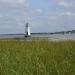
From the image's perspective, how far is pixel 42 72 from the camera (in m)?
6.27

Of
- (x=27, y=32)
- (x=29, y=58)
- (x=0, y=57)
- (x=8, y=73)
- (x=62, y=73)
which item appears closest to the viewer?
(x=8, y=73)

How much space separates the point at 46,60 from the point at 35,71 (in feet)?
4.40

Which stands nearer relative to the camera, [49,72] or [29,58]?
[49,72]

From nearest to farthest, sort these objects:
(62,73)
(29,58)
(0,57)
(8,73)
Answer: (8,73) < (62,73) < (0,57) < (29,58)

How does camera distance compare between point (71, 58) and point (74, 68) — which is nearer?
point (74, 68)

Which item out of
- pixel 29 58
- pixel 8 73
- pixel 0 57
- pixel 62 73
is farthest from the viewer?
pixel 29 58

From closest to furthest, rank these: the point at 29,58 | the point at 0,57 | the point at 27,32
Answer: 1. the point at 0,57
2. the point at 29,58
3. the point at 27,32

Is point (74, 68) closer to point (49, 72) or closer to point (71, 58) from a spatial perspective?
point (49, 72)

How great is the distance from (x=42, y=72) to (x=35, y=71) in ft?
0.72

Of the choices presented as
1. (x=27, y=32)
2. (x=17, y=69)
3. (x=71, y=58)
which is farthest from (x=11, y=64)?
(x=27, y=32)

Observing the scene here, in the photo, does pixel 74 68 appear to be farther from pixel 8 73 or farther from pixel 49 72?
pixel 8 73

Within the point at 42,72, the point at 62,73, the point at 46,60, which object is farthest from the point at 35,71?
the point at 46,60

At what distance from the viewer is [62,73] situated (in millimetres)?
6305

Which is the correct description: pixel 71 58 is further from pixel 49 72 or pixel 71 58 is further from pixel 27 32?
pixel 27 32
